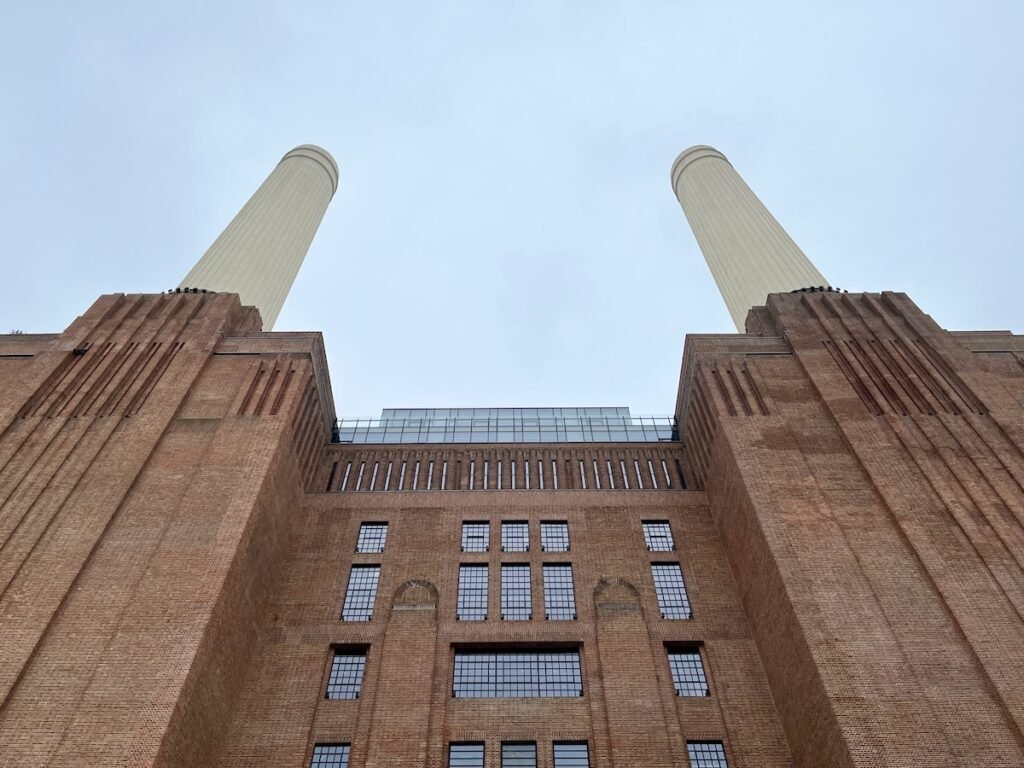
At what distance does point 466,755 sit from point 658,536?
13429 millimetres

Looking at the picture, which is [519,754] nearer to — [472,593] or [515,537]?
[472,593]

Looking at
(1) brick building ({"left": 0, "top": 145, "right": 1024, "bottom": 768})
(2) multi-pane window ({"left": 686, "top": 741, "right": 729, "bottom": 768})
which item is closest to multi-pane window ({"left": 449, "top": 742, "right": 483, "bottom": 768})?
(1) brick building ({"left": 0, "top": 145, "right": 1024, "bottom": 768})

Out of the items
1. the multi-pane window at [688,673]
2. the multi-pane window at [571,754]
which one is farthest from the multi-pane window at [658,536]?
the multi-pane window at [571,754]

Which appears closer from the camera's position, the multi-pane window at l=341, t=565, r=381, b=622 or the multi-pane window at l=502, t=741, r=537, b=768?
the multi-pane window at l=502, t=741, r=537, b=768

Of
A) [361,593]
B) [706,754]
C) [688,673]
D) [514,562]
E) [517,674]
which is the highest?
[514,562]

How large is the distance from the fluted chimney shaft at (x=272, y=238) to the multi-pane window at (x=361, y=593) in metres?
20.8

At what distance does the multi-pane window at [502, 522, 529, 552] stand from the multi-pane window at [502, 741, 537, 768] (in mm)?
9297

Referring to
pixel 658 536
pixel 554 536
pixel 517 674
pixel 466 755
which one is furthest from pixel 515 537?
pixel 466 755

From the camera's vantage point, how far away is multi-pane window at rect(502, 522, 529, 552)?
33.7 meters

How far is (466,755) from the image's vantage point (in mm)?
25469

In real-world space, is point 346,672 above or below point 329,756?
above

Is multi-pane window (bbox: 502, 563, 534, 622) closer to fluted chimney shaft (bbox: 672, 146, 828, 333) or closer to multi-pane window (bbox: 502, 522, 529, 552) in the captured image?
multi-pane window (bbox: 502, 522, 529, 552)

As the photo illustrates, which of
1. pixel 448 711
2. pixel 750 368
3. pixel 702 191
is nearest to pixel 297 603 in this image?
pixel 448 711

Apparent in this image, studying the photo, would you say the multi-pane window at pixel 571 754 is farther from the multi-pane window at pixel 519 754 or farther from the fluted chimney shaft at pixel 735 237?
the fluted chimney shaft at pixel 735 237
